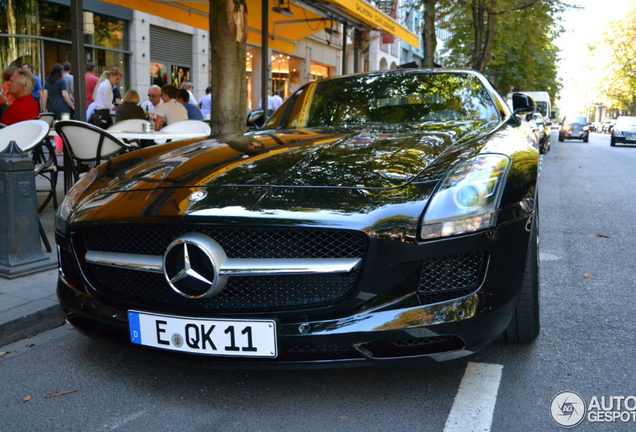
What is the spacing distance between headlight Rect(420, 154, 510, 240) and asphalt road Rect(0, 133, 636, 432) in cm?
68

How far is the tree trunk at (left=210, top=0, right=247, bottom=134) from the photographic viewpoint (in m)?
6.42

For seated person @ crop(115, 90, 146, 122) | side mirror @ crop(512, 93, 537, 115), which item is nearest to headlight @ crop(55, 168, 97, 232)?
side mirror @ crop(512, 93, 537, 115)

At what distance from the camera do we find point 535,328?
2.84 meters

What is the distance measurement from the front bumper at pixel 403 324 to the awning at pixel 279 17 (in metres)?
7.18

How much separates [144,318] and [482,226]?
1281 mm

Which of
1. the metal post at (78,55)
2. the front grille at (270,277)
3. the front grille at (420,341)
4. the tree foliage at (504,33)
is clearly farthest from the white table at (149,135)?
the tree foliage at (504,33)

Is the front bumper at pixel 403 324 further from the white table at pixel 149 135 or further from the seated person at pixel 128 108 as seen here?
the seated person at pixel 128 108

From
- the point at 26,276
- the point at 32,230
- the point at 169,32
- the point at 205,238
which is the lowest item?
the point at 26,276

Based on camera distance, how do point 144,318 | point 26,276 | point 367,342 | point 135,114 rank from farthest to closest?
point 135,114, point 26,276, point 144,318, point 367,342

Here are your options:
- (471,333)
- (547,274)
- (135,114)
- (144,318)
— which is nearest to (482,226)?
(471,333)

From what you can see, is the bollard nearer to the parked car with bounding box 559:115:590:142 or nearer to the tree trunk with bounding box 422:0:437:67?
the tree trunk with bounding box 422:0:437:67

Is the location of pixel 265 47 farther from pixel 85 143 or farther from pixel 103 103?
pixel 85 143

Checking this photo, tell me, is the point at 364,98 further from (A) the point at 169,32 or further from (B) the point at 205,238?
(A) the point at 169,32

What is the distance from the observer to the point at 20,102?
22.0 feet
